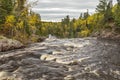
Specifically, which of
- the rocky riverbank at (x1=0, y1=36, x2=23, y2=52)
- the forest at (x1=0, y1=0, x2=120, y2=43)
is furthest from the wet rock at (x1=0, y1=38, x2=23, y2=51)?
the forest at (x1=0, y1=0, x2=120, y2=43)

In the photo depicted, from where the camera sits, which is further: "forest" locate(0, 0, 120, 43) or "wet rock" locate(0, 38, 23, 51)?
"forest" locate(0, 0, 120, 43)

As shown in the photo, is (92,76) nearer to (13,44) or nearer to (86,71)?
(86,71)

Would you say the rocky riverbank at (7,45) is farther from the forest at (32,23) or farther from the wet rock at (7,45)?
the forest at (32,23)

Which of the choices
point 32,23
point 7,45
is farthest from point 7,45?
point 32,23

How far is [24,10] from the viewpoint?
81062 millimetres

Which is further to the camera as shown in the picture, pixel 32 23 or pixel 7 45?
pixel 32 23

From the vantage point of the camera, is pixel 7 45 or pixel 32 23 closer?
pixel 7 45

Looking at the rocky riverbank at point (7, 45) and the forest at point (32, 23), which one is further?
the forest at point (32, 23)

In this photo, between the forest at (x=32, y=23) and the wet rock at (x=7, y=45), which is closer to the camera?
the wet rock at (x=7, y=45)

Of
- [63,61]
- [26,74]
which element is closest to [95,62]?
[63,61]

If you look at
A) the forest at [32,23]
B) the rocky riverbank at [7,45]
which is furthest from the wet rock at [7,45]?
the forest at [32,23]

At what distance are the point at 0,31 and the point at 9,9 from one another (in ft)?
29.0

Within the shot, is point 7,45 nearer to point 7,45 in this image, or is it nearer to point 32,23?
point 7,45

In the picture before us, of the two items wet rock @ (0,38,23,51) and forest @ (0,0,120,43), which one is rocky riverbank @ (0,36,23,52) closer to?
wet rock @ (0,38,23,51)
